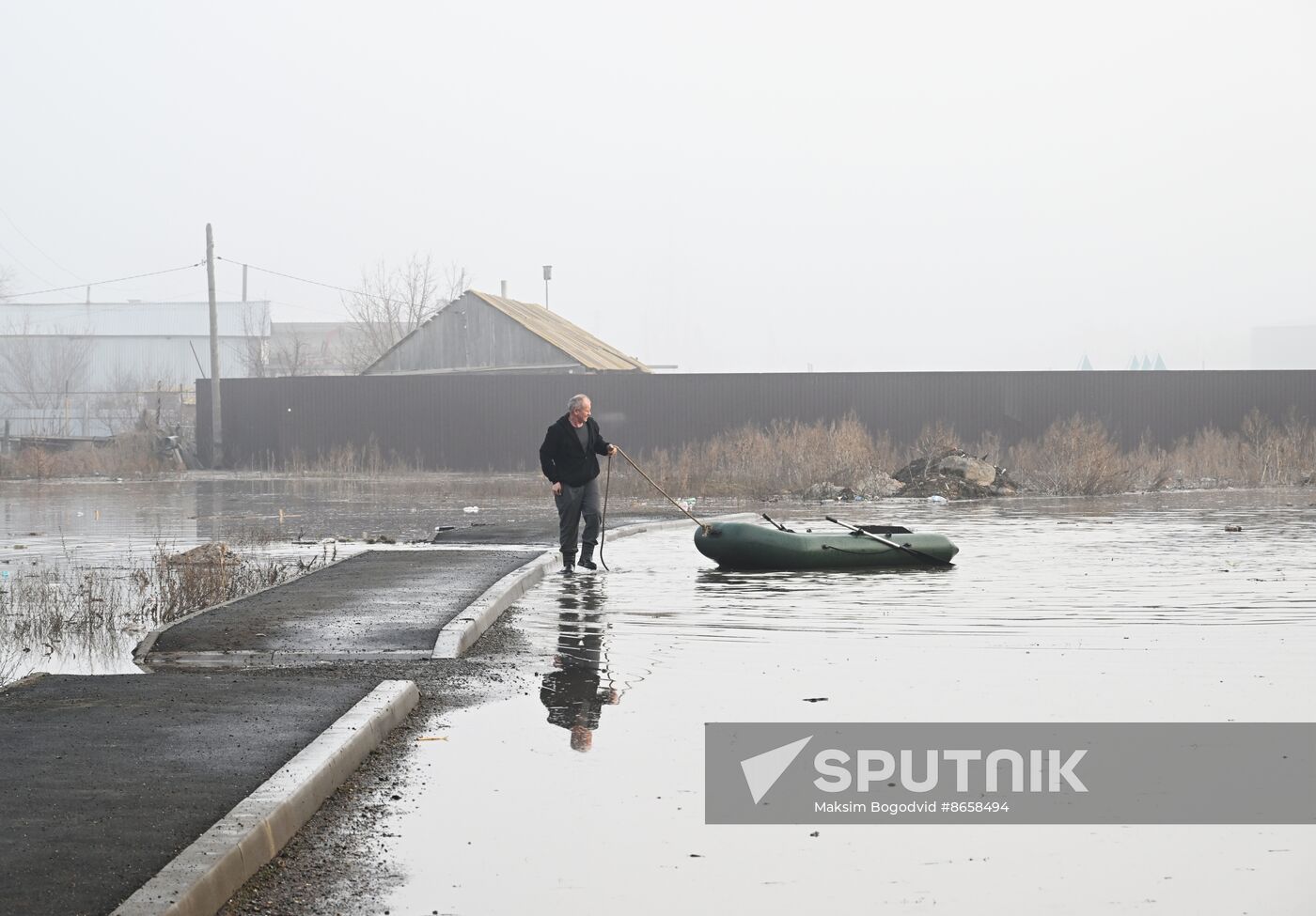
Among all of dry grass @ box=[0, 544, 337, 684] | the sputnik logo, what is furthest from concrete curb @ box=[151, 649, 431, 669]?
the sputnik logo

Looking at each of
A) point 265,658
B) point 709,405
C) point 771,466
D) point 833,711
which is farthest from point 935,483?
point 833,711

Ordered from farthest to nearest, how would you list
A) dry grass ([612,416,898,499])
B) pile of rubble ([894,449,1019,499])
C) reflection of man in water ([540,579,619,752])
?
dry grass ([612,416,898,499]) < pile of rubble ([894,449,1019,499]) < reflection of man in water ([540,579,619,752])

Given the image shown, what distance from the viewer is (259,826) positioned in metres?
6.30

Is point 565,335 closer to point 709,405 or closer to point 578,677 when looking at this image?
point 709,405

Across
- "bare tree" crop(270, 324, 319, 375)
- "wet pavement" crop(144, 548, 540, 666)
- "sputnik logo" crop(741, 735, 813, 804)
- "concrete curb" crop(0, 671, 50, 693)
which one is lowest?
"sputnik logo" crop(741, 735, 813, 804)

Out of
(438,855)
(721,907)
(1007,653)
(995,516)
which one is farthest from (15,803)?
(995,516)

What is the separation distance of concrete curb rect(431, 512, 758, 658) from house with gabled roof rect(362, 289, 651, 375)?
135 ft

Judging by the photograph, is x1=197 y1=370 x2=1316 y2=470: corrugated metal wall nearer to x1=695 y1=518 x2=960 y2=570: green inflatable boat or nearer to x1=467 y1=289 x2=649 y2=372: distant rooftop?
x1=467 y1=289 x2=649 y2=372: distant rooftop

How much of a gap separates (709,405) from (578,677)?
1488 inches

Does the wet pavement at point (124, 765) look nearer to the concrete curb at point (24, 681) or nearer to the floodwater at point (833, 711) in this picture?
the concrete curb at point (24, 681)

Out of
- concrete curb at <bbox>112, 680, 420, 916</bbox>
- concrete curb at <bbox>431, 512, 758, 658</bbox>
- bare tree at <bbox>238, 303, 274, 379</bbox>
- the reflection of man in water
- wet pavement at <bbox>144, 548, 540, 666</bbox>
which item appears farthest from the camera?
bare tree at <bbox>238, 303, 274, 379</bbox>

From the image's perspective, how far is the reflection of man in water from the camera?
9.14m

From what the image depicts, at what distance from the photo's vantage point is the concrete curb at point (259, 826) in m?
5.50

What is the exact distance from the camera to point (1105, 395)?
4712 cm
